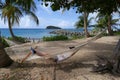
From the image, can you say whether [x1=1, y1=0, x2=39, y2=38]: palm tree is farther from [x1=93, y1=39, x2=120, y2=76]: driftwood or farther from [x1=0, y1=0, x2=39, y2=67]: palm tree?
[x1=93, y1=39, x2=120, y2=76]: driftwood

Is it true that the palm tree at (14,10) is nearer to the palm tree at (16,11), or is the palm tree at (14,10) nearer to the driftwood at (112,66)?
the palm tree at (16,11)

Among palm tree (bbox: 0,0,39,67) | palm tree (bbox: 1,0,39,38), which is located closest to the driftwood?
palm tree (bbox: 0,0,39,67)

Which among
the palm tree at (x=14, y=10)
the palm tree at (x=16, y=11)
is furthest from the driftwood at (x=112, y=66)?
the palm tree at (x=16, y=11)

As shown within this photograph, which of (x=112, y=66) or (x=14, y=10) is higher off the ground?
(x=14, y=10)

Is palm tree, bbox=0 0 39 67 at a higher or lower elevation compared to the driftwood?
higher

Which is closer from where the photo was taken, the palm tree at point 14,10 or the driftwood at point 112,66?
the driftwood at point 112,66

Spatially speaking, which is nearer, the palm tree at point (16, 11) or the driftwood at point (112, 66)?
the driftwood at point (112, 66)

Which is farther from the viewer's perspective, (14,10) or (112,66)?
(14,10)

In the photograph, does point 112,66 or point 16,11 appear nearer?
point 112,66

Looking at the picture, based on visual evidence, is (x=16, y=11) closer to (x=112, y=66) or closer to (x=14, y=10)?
(x=14, y=10)

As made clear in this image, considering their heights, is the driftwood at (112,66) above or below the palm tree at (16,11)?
below

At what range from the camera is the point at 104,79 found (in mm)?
4730

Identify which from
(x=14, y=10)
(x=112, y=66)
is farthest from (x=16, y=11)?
(x=112, y=66)

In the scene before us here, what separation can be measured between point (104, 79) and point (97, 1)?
6.53 ft
